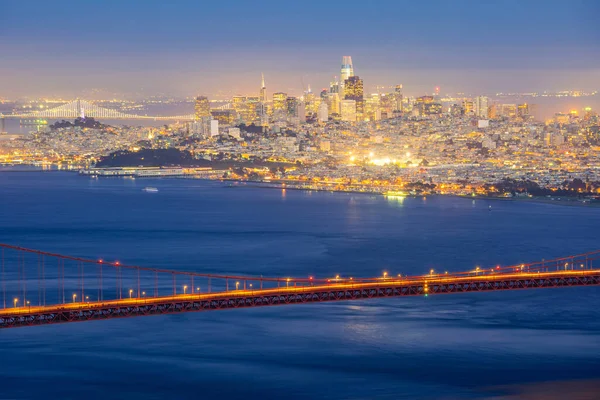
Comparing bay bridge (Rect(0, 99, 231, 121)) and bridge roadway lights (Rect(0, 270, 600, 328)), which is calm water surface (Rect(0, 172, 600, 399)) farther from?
bay bridge (Rect(0, 99, 231, 121))

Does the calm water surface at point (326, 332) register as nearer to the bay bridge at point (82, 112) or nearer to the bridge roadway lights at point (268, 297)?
the bridge roadway lights at point (268, 297)

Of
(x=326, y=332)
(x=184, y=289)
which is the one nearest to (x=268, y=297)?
(x=184, y=289)

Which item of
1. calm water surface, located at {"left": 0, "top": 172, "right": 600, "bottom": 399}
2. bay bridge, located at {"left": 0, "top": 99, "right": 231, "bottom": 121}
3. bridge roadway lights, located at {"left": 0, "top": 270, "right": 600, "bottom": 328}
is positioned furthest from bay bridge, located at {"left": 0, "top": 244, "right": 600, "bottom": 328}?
bay bridge, located at {"left": 0, "top": 99, "right": 231, "bottom": 121}

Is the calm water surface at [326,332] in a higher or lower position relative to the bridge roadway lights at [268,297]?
lower

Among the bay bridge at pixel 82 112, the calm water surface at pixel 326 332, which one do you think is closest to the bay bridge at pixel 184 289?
the calm water surface at pixel 326 332

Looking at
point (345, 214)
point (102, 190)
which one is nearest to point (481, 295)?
point (345, 214)
